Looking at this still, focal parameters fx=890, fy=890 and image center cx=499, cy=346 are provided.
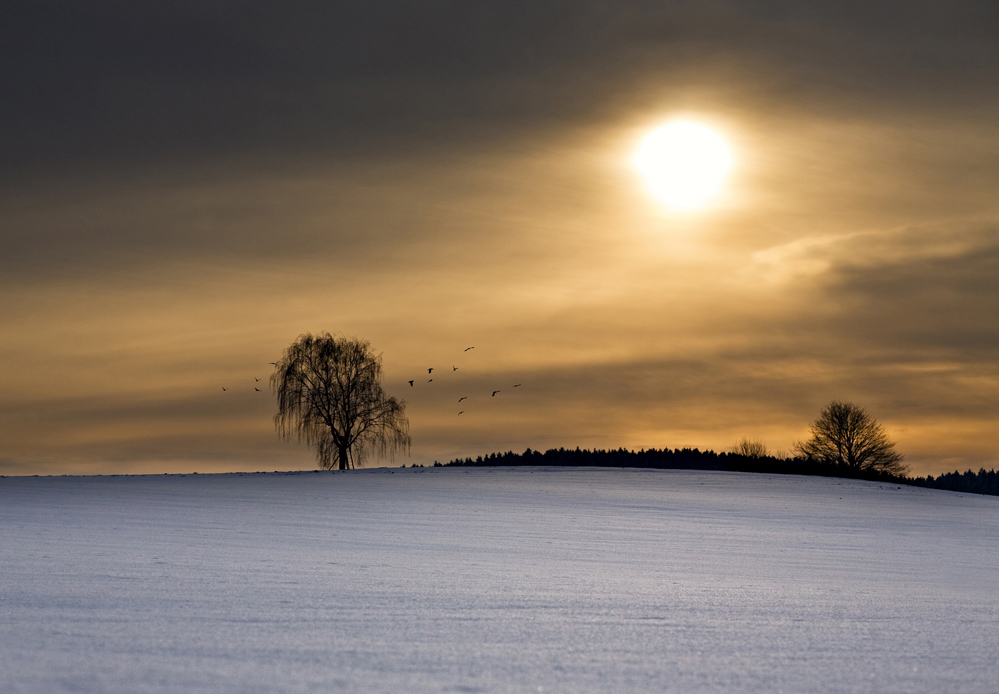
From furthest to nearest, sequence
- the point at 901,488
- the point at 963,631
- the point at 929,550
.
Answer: the point at 901,488, the point at 929,550, the point at 963,631

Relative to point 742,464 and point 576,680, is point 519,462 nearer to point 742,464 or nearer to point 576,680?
point 742,464

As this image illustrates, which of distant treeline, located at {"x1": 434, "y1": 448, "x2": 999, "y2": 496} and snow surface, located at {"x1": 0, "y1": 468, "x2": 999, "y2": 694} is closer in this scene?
snow surface, located at {"x1": 0, "y1": 468, "x2": 999, "y2": 694}

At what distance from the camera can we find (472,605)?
16.8ft

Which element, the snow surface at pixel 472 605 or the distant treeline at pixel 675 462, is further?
the distant treeline at pixel 675 462

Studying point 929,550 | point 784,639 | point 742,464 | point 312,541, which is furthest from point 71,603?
point 742,464

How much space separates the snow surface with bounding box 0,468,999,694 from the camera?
358 cm

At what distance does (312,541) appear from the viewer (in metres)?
8.95

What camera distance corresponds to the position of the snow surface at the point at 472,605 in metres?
3.58

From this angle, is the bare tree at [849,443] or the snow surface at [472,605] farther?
the bare tree at [849,443]

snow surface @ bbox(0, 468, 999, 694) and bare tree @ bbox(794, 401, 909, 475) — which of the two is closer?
snow surface @ bbox(0, 468, 999, 694)

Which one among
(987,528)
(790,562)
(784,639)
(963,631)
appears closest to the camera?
(784,639)

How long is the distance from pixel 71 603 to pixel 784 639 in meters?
3.72

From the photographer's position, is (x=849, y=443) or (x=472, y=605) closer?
(x=472, y=605)

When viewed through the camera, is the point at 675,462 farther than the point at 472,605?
Yes
